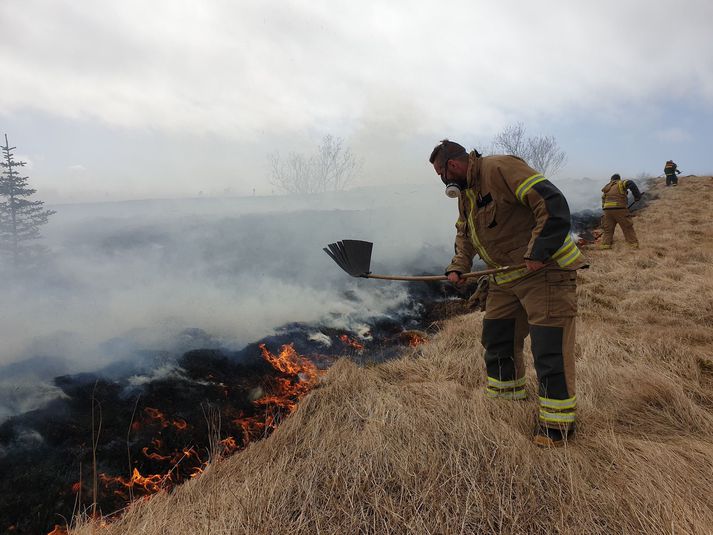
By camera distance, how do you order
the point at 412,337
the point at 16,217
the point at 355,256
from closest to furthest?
the point at 355,256, the point at 412,337, the point at 16,217

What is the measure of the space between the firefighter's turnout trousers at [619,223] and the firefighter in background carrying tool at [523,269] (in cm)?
843

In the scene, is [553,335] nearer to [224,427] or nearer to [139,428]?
[224,427]

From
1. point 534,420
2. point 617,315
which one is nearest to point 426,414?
point 534,420

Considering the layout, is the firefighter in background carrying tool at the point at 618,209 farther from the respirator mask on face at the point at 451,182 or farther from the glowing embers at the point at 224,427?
the glowing embers at the point at 224,427

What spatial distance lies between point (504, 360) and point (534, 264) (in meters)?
0.88

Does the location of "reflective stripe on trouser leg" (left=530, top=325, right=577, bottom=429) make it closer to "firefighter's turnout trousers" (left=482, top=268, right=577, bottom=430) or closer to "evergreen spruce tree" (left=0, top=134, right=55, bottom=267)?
"firefighter's turnout trousers" (left=482, top=268, right=577, bottom=430)

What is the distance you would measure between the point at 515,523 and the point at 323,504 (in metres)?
0.82

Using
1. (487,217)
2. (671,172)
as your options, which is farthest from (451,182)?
(671,172)

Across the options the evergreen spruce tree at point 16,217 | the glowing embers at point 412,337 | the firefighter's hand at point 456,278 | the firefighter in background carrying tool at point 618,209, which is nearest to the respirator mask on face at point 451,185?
the firefighter's hand at point 456,278

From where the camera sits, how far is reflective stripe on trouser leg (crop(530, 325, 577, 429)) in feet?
7.27

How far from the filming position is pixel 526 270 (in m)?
2.40

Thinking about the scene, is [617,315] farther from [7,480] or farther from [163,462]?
[7,480]

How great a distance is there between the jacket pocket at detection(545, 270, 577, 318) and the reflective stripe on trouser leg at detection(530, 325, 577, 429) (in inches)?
4.0

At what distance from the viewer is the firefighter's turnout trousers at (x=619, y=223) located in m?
9.06
